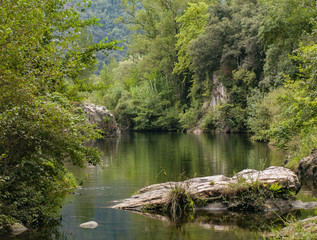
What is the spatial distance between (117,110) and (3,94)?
67.9 m

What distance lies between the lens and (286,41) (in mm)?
45156

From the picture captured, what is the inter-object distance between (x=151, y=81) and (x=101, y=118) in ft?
77.5

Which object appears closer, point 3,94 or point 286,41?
point 3,94

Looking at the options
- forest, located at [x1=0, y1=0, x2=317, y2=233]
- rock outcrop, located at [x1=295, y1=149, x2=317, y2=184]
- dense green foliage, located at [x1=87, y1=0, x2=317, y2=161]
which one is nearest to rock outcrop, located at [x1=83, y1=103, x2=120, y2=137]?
forest, located at [x1=0, y1=0, x2=317, y2=233]

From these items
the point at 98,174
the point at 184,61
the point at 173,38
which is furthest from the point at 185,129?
the point at 98,174

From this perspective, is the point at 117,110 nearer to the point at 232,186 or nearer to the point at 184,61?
the point at 184,61

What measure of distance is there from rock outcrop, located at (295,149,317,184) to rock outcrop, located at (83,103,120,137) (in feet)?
136

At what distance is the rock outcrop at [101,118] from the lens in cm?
5956

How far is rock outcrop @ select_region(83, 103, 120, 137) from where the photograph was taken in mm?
59562

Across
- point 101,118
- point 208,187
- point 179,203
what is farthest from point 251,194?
point 101,118

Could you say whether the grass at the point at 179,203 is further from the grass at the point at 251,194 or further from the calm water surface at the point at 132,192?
the grass at the point at 251,194

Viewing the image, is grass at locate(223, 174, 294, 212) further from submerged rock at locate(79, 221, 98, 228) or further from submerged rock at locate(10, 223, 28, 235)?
submerged rock at locate(10, 223, 28, 235)

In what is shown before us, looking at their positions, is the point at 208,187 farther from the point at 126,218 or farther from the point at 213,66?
the point at 213,66

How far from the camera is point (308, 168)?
816 inches
